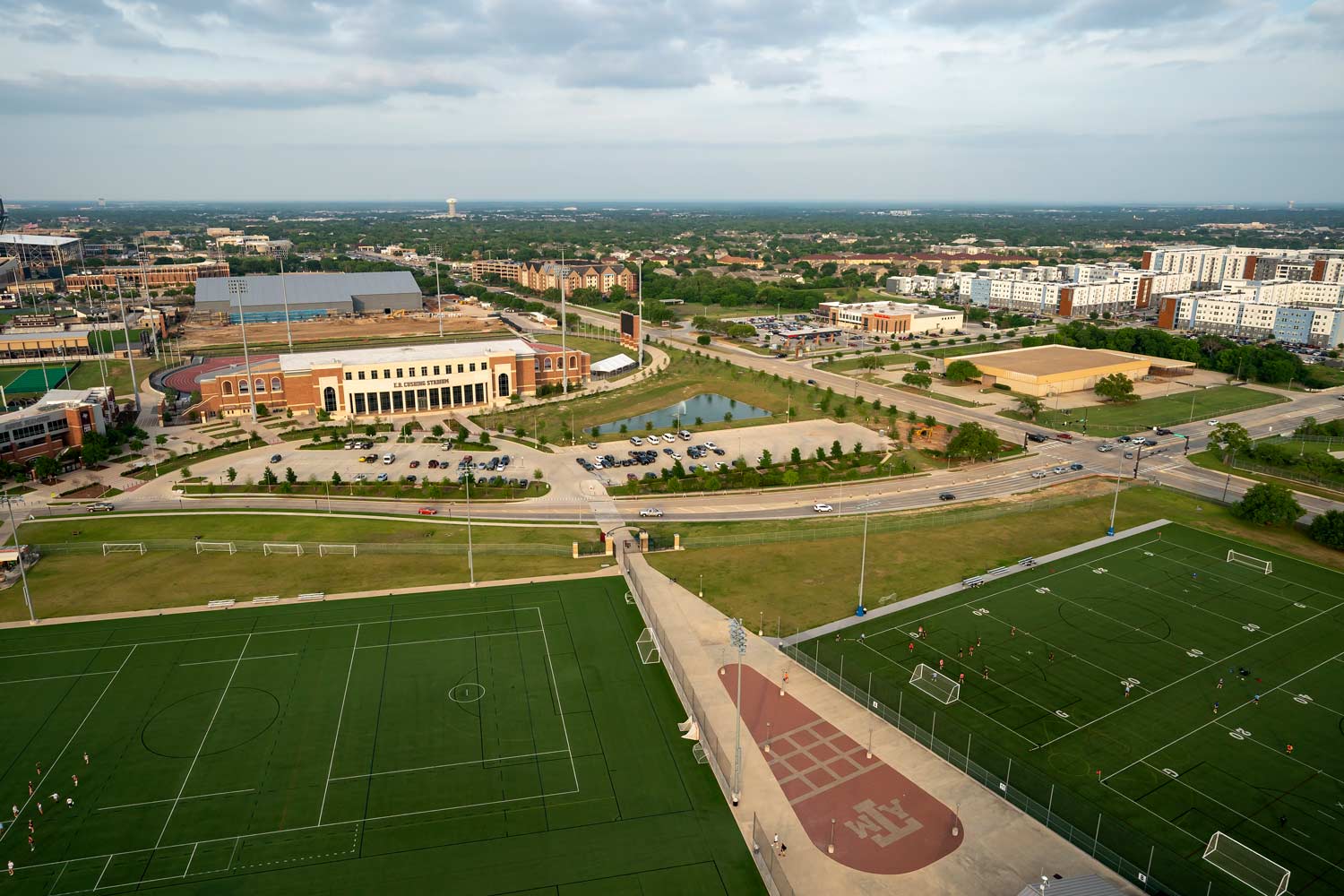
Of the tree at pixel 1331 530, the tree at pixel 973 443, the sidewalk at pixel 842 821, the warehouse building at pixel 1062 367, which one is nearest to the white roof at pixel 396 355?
the tree at pixel 973 443

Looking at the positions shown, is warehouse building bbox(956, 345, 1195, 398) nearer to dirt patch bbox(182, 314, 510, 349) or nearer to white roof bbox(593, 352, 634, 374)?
white roof bbox(593, 352, 634, 374)

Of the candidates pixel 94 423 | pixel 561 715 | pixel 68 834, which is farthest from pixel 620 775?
Result: pixel 94 423

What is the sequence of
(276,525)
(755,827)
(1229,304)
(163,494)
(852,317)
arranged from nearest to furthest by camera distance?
(755,827)
(276,525)
(163,494)
(1229,304)
(852,317)

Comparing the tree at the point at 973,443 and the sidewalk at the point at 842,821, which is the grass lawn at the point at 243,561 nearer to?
the sidewalk at the point at 842,821

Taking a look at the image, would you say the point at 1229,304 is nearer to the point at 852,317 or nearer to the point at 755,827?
the point at 852,317

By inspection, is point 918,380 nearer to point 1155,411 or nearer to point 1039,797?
point 1155,411

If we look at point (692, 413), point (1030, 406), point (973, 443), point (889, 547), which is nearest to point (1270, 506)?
point (973, 443)

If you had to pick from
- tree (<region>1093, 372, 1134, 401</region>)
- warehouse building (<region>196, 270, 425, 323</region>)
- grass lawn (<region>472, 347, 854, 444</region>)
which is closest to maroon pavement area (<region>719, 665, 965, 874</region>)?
grass lawn (<region>472, 347, 854, 444</region>)
